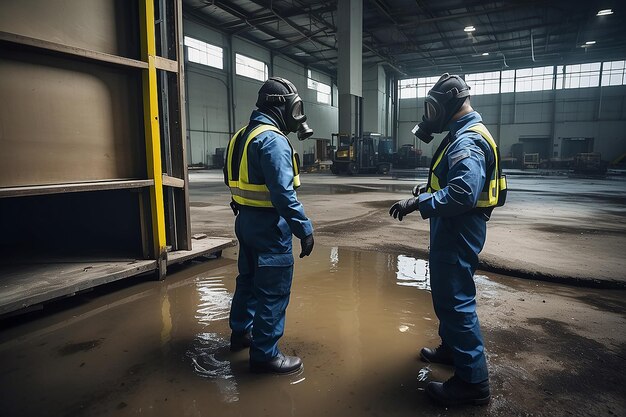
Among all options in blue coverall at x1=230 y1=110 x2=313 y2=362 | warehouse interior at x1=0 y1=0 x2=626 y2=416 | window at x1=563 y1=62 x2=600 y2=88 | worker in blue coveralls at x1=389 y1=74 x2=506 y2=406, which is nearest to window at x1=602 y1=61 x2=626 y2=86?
window at x1=563 y1=62 x2=600 y2=88

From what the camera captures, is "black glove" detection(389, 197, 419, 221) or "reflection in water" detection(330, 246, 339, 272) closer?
"black glove" detection(389, 197, 419, 221)

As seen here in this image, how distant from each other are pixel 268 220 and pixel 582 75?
35.9 metres

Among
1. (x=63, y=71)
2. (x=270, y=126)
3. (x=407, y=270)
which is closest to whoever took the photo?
(x=270, y=126)

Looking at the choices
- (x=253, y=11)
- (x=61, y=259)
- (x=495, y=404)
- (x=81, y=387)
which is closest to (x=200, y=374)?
(x=81, y=387)

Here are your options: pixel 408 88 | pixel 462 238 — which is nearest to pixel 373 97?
pixel 408 88

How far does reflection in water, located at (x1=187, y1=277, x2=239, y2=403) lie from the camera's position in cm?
226

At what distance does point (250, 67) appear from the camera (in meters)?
26.6

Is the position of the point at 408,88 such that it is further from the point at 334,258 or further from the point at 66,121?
the point at 66,121

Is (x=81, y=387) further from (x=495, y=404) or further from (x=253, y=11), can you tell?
(x=253, y=11)

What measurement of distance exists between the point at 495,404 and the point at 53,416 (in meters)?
2.37

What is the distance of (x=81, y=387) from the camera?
2.22m

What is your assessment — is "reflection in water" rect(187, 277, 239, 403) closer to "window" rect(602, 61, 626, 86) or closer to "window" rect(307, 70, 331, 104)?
"window" rect(307, 70, 331, 104)

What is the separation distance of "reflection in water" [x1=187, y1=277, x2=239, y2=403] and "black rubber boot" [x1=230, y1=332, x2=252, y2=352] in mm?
98

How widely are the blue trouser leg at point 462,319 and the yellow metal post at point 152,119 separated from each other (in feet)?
9.85
